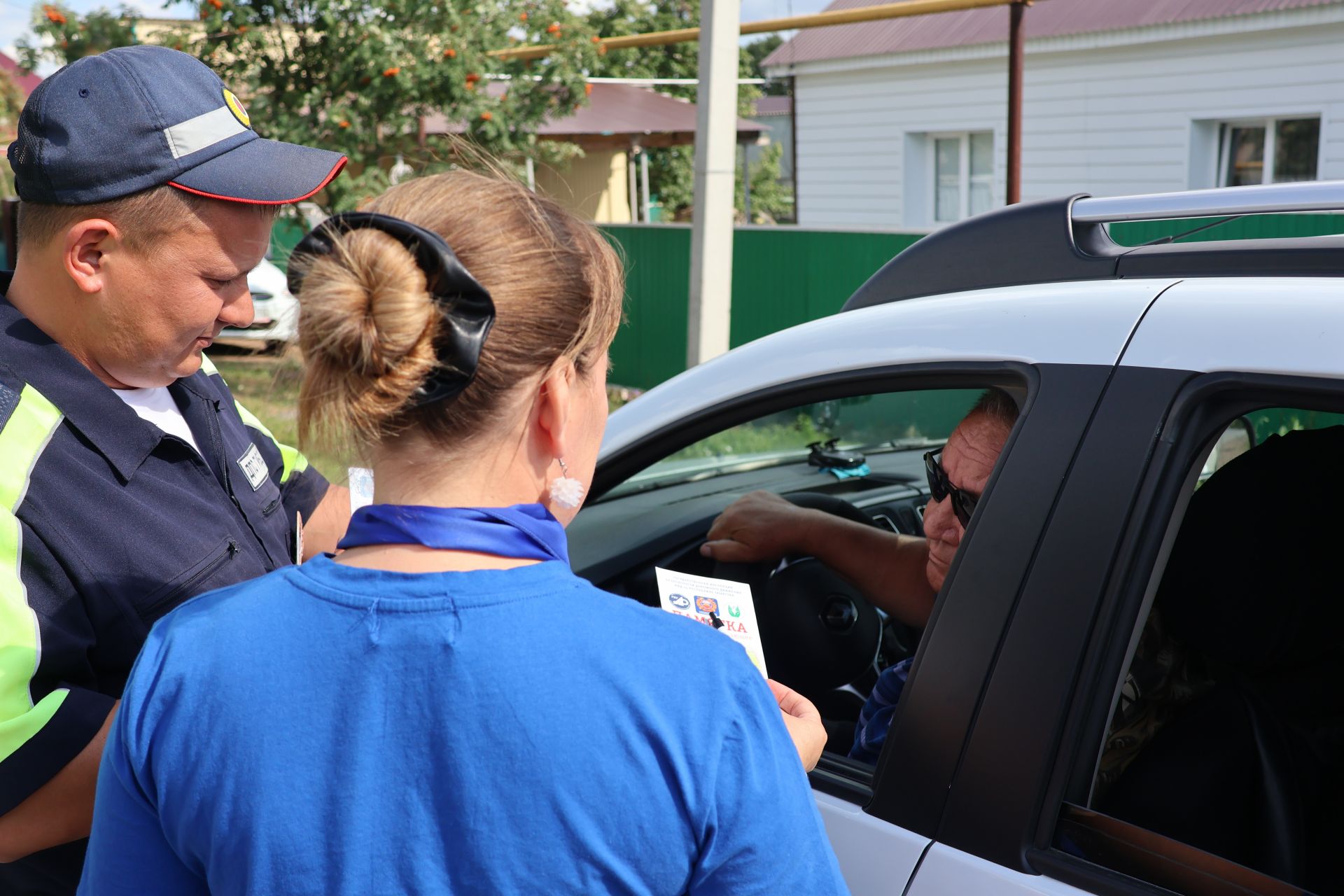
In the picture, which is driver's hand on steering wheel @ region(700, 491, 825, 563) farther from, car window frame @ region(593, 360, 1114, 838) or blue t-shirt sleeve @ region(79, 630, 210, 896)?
blue t-shirt sleeve @ region(79, 630, 210, 896)

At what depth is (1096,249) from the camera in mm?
1597

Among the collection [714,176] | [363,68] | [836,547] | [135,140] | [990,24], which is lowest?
[836,547]

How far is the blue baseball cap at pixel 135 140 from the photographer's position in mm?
1516

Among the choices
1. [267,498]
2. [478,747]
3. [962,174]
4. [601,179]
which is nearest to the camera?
[478,747]

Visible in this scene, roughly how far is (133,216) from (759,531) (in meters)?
1.31

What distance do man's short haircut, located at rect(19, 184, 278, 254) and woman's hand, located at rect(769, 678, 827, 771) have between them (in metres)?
1.05

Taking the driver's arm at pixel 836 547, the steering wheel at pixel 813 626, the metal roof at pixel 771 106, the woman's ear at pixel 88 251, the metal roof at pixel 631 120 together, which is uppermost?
the metal roof at pixel 771 106

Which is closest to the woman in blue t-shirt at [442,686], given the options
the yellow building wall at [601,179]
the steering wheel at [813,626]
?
the steering wheel at [813,626]

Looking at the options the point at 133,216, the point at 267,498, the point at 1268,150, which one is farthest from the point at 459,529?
the point at 1268,150

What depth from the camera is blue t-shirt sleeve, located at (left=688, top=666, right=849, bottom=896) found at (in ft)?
3.02

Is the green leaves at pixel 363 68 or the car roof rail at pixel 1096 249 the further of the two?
the green leaves at pixel 363 68

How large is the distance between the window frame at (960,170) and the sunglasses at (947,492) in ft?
36.8

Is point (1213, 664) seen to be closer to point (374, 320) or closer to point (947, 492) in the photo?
point (947, 492)

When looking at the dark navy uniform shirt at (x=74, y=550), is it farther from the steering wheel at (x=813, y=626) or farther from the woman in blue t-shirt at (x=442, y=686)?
the steering wheel at (x=813, y=626)
